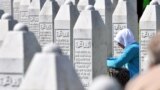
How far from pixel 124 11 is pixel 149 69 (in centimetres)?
1292

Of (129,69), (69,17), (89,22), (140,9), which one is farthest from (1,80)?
(140,9)

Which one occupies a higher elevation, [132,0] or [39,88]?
[132,0]

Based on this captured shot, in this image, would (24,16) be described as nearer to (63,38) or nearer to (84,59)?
(63,38)

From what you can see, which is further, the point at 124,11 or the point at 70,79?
the point at 124,11

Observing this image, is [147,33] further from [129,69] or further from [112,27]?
[112,27]

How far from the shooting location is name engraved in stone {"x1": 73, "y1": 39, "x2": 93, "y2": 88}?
15.3 metres

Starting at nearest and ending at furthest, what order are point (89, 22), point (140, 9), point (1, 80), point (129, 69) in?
point (1, 80), point (129, 69), point (89, 22), point (140, 9)

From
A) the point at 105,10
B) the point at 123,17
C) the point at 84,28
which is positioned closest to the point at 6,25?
the point at 84,28

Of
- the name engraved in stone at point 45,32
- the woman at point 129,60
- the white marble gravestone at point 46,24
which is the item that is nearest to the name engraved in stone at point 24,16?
the white marble gravestone at point 46,24

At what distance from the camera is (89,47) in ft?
50.6

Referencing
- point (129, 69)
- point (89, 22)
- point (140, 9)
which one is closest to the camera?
point (129, 69)

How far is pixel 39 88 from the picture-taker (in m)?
8.06

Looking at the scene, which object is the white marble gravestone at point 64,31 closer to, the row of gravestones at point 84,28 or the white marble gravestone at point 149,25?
the row of gravestones at point 84,28

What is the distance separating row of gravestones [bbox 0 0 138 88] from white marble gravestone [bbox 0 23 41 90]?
4455 millimetres
